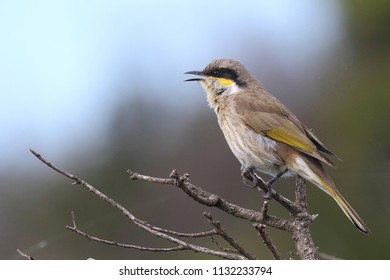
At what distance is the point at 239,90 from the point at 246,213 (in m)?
1.58

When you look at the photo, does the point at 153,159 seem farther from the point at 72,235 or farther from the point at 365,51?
the point at 365,51

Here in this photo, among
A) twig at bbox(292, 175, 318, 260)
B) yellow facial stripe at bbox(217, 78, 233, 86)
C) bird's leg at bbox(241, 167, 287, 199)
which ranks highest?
yellow facial stripe at bbox(217, 78, 233, 86)

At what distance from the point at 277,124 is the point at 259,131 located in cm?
12

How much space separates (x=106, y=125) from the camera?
8.77m

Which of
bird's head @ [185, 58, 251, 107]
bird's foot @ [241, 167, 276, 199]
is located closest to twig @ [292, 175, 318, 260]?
bird's foot @ [241, 167, 276, 199]

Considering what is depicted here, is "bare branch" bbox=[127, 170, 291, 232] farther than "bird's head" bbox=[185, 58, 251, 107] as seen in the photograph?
No

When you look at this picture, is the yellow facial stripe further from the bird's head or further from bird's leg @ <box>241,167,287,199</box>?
bird's leg @ <box>241,167,287,199</box>

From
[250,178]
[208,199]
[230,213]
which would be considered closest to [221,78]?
[250,178]

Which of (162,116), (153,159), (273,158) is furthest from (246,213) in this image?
(162,116)

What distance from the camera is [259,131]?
4512mm

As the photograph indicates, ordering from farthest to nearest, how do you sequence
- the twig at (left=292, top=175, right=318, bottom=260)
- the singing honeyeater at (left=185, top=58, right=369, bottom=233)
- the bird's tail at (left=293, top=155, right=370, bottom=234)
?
the singing honeyeater at (left=185, top=58, right=369, bottom=233) < the bird's tail at (left=293, top=155, right=370, bottom=234) < the twig at (left=292, top=175, right=318, bottom=260)

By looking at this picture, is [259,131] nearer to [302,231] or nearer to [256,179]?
[256,179]

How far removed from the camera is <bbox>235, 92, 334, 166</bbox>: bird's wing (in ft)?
13.9

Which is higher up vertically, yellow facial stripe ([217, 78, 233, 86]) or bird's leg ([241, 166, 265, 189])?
yellow facial stripe ([217, 78, 233, 86])
